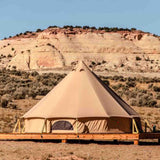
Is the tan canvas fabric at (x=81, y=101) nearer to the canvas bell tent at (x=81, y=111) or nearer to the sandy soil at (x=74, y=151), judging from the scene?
the canvas bell tent at (x=81, y=111)

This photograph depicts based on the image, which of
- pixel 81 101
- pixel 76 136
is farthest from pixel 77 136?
pixel 81 101

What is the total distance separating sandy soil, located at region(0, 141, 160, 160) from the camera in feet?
37.9

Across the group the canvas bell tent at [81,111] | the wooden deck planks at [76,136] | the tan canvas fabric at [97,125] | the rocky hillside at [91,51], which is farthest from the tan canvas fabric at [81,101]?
the rocky hillside at [91,51]

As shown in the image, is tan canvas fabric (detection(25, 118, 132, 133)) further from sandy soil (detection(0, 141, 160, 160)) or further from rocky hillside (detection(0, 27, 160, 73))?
rocky hillside (detection(0, 27, 160, 73))

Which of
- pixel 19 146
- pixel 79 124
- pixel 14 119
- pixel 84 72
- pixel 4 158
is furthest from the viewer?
pixel 14 119

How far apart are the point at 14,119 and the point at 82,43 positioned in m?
65.7

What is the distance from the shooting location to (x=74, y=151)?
12711 mm

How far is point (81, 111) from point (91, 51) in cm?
6882

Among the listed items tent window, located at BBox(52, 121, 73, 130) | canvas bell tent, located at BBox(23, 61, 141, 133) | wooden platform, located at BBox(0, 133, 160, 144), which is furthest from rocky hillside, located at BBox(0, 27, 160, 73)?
wooden platform, located at BBox(0, 133, 160, 144)

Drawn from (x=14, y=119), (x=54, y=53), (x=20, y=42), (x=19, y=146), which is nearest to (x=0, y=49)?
(x=20, y=42)

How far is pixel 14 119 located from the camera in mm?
20516

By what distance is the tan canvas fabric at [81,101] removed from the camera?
50.6 ft

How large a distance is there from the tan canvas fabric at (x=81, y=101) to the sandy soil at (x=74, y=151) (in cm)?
148

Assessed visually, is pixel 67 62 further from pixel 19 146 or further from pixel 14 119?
pixel 19 146
